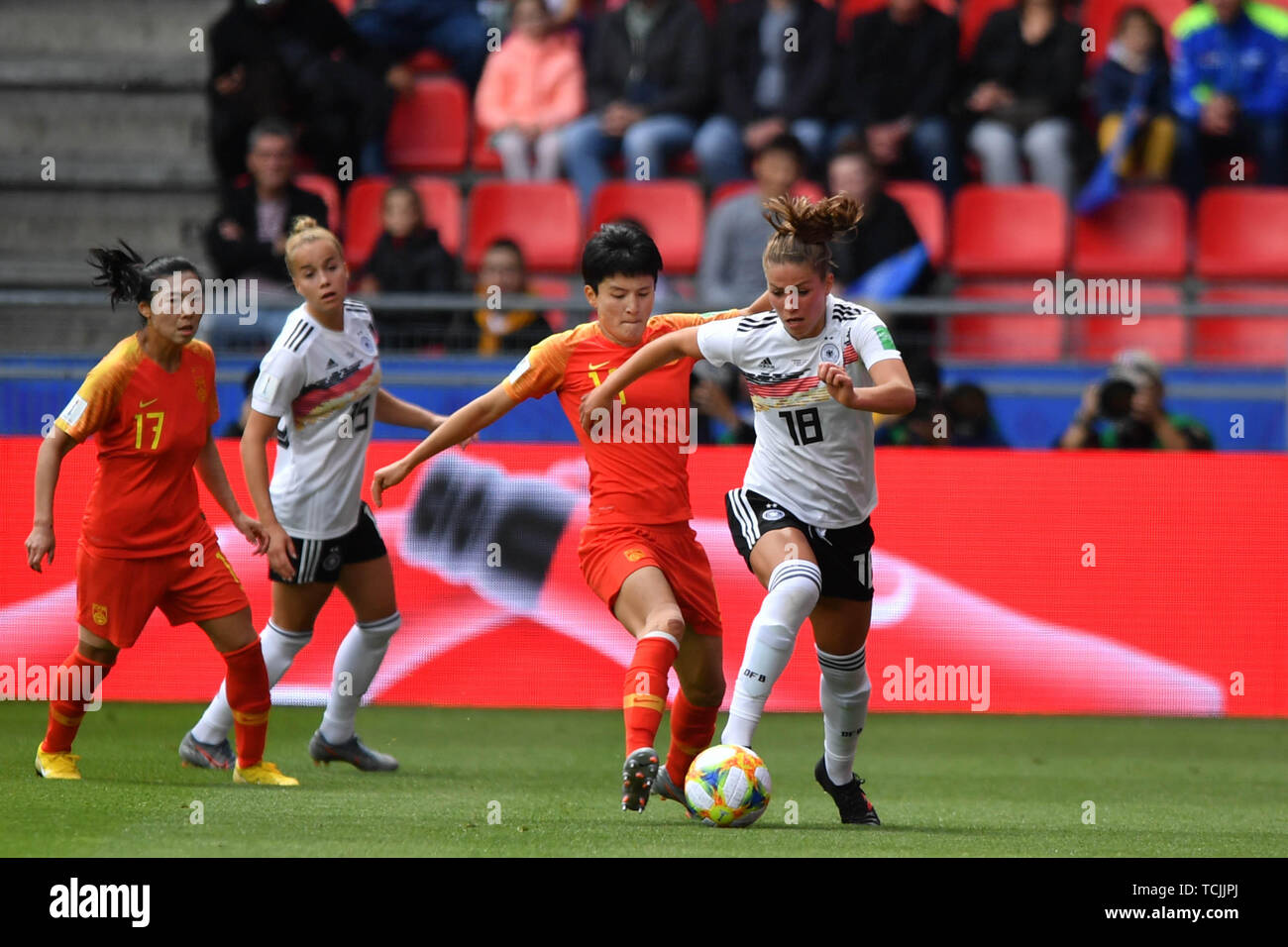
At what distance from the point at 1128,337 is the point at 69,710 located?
7.43 meters

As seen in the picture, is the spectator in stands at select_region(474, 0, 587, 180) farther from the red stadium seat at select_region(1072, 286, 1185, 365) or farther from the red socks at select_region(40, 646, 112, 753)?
the red socks at select_region(40, 646, 112, 753)

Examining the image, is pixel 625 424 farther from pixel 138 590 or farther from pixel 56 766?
pixel 56 766

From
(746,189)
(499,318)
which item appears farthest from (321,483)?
(746,189)

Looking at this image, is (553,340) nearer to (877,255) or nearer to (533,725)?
(533,725)

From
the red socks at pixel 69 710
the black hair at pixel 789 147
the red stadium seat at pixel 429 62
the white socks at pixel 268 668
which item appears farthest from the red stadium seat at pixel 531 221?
the red socks at pixel 69 710

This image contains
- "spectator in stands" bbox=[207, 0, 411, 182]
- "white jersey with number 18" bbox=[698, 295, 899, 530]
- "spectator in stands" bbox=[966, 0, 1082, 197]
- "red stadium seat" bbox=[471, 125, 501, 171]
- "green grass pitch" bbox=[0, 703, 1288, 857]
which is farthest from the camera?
"red stadium seat" bbox=[471, 125, 501, 171]

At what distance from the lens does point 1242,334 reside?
12141 millimetres

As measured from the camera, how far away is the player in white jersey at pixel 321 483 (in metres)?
7.19

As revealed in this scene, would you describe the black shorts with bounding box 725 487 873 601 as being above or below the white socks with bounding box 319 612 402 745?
above

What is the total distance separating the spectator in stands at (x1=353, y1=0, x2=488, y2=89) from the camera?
1471 centimetres

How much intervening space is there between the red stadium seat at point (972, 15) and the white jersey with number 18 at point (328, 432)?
27.0 ft

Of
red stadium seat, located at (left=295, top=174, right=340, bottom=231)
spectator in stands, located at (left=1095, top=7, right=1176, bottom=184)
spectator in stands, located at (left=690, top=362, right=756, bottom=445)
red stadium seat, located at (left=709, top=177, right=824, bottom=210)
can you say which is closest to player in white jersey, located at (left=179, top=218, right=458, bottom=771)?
spectator in stands, located at (left=690, top=362, right=756, bottom=445)

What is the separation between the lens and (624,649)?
9.96 m

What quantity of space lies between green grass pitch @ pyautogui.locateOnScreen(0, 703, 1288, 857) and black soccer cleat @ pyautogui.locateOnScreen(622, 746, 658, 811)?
0.40 ft
